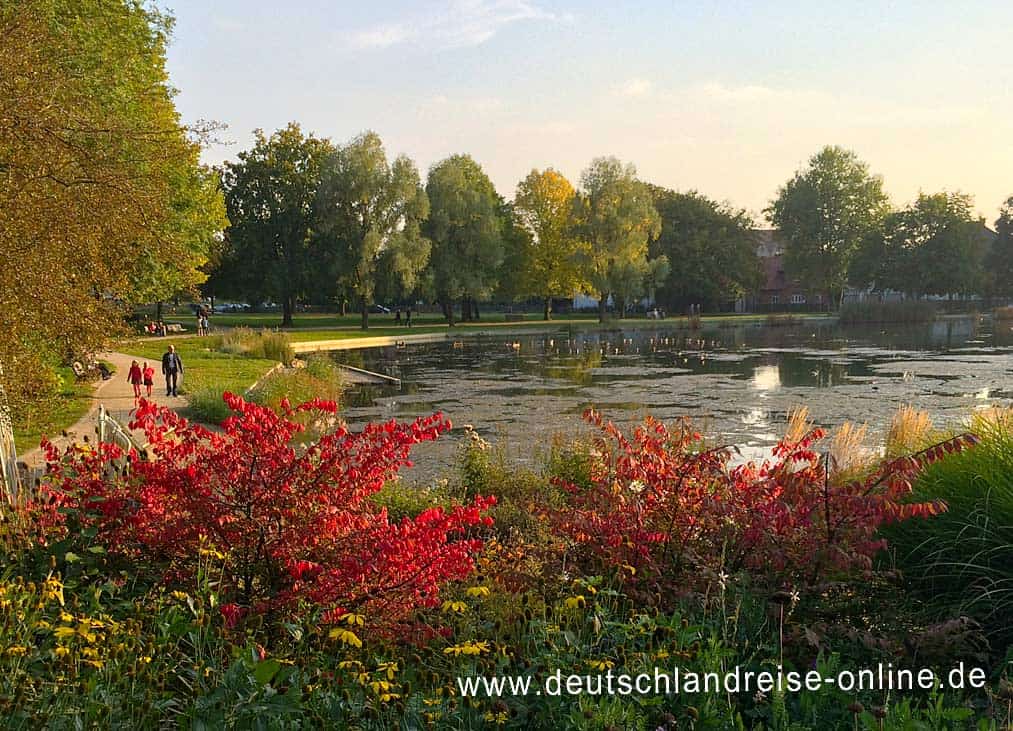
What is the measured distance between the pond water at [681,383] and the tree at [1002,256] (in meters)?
54.4

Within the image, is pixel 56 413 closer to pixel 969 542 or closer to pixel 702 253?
pixel 969 542

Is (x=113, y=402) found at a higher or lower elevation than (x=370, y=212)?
lower

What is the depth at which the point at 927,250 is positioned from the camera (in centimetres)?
9206

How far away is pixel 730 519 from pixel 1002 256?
111m

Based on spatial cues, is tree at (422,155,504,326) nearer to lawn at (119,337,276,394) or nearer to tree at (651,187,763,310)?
tree at (651,187,763,310)

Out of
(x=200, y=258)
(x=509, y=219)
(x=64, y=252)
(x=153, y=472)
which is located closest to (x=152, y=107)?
(x=200, y=258)

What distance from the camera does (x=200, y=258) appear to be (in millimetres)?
36219

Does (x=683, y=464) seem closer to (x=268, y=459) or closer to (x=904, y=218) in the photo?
(x=268, y=459)

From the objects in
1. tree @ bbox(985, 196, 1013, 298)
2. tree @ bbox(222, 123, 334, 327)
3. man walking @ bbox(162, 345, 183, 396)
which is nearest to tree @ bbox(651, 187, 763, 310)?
tree @ bbox(985, 196, 1013, 298)

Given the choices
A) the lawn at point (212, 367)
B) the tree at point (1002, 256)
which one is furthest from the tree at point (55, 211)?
the tree at point (1002, 256)

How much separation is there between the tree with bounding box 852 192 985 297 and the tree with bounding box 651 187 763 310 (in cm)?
1308

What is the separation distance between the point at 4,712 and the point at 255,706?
3.89 ft

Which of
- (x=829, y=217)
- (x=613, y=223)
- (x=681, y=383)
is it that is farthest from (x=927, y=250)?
(x=681, y=383)

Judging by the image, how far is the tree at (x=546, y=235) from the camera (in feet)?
255
